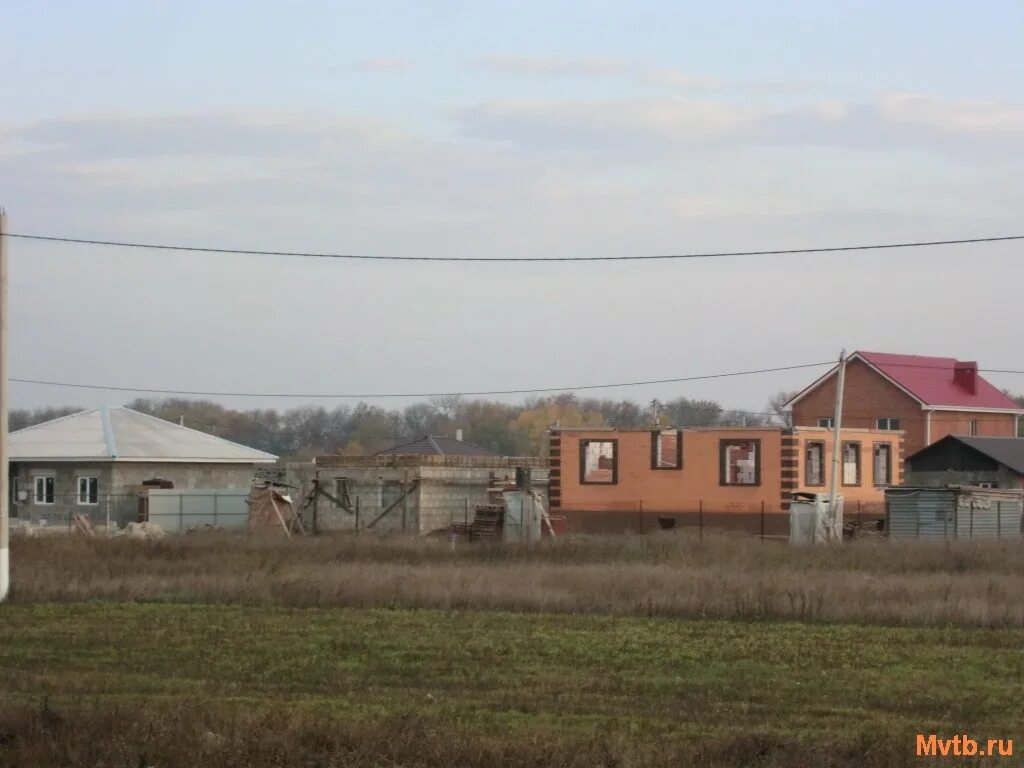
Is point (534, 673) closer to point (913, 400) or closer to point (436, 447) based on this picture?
point (913, 400)

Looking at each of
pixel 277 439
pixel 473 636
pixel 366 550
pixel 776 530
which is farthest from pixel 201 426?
pixel 473 636

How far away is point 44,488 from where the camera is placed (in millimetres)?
59625

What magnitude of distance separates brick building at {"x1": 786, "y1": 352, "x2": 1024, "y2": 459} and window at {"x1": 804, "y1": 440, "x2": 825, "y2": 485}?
22.3 meters

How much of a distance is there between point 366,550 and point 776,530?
1823 cm

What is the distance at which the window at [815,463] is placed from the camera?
4878cm

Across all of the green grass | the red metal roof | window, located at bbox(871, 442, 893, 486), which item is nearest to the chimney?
the red metal roof

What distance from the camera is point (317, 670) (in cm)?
1490

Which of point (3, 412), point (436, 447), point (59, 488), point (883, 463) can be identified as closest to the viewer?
point (3, 412)

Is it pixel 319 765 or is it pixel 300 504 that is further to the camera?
pixel 300 504

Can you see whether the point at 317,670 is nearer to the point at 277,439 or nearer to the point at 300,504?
the point at 300,504

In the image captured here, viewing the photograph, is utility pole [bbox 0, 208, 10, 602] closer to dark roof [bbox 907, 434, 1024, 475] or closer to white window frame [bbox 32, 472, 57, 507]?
white window frame [bbox 32, 472, 57, 507]

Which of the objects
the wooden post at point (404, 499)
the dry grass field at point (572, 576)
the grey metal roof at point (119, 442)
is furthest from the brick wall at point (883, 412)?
the dry grass field at point (572, 576)

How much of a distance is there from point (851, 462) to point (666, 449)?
22.5 ft

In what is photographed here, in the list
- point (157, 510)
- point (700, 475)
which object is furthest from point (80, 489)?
point (700, 475)
